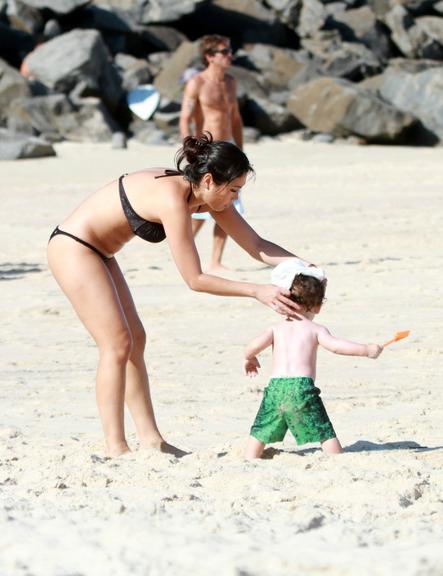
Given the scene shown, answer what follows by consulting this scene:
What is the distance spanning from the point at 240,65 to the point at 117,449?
23776 millimetres

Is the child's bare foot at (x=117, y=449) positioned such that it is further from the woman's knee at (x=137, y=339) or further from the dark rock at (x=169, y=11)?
the dark rock at (x=169, y=11)

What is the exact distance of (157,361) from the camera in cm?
702

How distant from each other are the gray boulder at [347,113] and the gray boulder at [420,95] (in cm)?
→ 70

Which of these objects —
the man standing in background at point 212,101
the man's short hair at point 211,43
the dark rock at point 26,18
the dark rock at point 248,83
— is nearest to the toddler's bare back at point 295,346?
the man standing in background at point 212,101

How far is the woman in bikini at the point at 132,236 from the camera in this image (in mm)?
4691

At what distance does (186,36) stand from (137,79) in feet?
15.4

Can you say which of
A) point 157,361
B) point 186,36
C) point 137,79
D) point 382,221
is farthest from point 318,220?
point 186,36

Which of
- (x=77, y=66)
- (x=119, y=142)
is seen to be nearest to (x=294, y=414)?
(x=119, y=142)

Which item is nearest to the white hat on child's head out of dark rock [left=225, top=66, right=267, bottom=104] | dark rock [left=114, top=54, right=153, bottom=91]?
dark rock [left=225, top=66, right=267, bottom=104]

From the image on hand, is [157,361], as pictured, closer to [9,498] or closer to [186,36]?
[9,498]

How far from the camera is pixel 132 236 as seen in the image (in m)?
4.95

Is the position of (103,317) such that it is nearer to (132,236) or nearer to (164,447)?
(132,236)

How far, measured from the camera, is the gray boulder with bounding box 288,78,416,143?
2181 centimetres

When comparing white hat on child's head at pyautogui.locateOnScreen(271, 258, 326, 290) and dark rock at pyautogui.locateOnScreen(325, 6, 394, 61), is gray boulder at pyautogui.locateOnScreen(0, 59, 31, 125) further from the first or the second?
white hat on child's head at pyautogui.locateOnScreen(271, 258, 326, 290)
